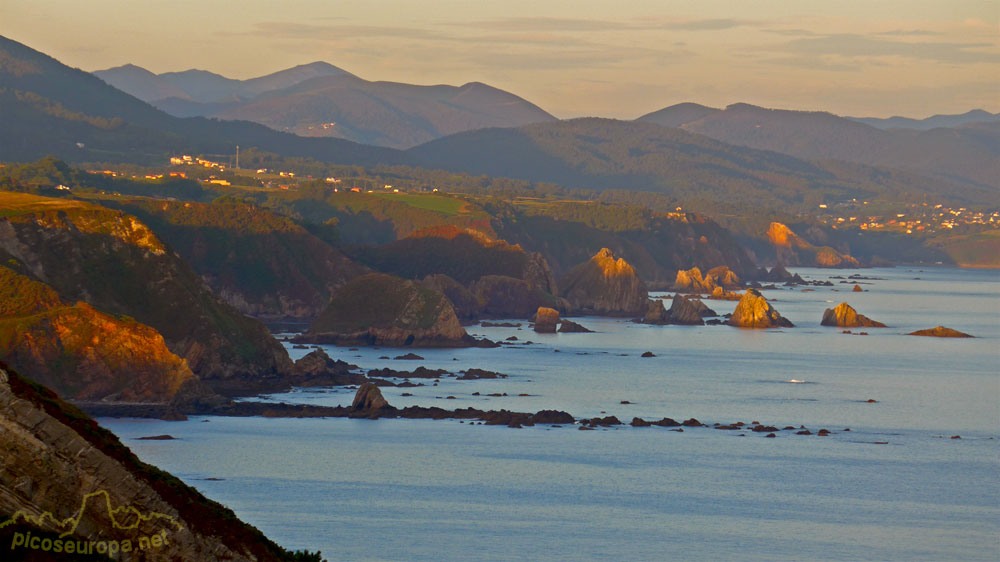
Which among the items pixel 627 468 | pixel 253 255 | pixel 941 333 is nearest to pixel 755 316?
pixel 941 333

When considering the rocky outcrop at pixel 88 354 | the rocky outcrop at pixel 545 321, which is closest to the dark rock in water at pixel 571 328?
the rocky outcrop at pixel 545 321

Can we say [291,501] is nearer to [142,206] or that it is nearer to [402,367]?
[402,367]

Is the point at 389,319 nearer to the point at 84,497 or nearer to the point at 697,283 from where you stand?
the point at 84,497

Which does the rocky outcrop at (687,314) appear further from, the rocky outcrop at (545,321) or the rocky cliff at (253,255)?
the rocky cliff at (253,255)

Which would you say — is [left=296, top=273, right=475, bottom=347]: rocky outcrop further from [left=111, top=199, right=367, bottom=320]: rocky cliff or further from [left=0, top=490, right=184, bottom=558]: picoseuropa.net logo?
[left=0, top=490, right=184, bottom=558]: picoseuropa.net logo

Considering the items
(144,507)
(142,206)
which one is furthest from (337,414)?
(142,206)
